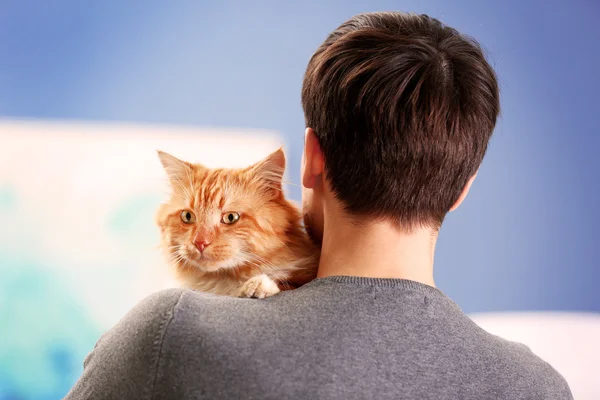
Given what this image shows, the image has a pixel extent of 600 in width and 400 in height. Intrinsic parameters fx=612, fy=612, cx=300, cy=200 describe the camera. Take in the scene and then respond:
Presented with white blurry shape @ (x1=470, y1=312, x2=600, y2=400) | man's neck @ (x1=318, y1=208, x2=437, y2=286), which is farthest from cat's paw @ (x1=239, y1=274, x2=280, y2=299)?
white blurry shape @ (x1=470, y1=312, x2=600, y2=400)

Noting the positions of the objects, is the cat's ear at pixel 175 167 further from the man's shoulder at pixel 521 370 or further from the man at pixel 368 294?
the man's shoulder at pixel 521 370

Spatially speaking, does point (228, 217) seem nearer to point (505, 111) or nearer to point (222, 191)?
point (222, 191)

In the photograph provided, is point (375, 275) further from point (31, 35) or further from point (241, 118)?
point (31, 35)

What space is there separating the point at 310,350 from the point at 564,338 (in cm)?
263

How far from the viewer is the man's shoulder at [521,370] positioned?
105 cm

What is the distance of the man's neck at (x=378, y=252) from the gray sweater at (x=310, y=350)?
41 millimetres

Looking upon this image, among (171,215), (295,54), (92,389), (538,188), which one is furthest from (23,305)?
(538,188)

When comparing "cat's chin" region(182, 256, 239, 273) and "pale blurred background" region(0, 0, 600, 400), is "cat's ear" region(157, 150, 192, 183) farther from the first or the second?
"pale blurred background" region(0, 0, 600, 400)

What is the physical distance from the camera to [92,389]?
3.24ft

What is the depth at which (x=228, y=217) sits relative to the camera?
62.2 inches

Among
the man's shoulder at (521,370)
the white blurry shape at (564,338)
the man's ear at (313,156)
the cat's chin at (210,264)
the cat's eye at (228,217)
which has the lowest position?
the white blurry shape at (564,338)

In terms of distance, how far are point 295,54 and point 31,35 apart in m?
1.25

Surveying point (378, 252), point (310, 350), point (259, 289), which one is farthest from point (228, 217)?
point (310, 350)

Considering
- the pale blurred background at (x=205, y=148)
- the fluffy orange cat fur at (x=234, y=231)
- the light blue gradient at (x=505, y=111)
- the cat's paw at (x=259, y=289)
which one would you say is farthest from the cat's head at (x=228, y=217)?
the light blue gradient at (x=505, y=111)
